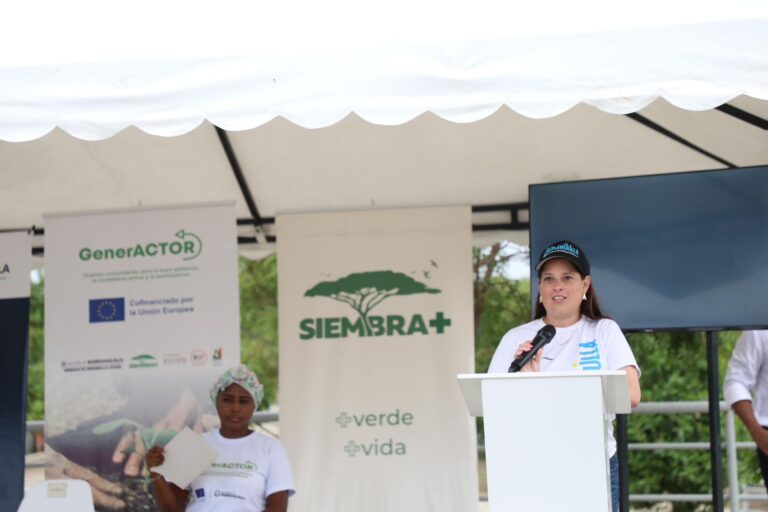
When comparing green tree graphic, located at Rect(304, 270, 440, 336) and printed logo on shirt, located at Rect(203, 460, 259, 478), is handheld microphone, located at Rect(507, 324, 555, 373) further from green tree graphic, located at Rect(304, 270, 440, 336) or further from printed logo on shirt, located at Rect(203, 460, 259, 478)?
green tree graphic, located at Rect(304, 270, 440, 336)

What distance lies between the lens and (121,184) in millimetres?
5426

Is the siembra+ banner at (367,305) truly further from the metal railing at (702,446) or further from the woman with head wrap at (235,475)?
the metal railing at (702,446)

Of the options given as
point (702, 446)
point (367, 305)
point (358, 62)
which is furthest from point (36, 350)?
point (358, 62)

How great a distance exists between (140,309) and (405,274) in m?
1.46

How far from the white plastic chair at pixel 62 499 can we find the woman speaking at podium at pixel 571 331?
6.63 feet

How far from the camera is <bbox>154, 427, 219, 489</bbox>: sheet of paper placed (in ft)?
14.0

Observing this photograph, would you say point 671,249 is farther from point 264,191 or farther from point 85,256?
point 85,256

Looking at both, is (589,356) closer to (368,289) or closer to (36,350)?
(368,289)

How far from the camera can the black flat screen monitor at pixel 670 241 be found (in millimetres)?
4285

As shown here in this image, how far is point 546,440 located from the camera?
8.11ft

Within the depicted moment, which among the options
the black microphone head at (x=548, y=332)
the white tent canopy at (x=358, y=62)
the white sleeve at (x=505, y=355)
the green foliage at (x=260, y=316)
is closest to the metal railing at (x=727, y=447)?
the white tent canopy at (x=358, y=62)

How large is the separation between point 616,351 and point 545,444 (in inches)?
25.8

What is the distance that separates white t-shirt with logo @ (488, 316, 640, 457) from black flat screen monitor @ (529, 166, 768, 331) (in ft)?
4.18

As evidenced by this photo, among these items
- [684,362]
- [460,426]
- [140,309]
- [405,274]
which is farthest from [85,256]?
[684,362]
